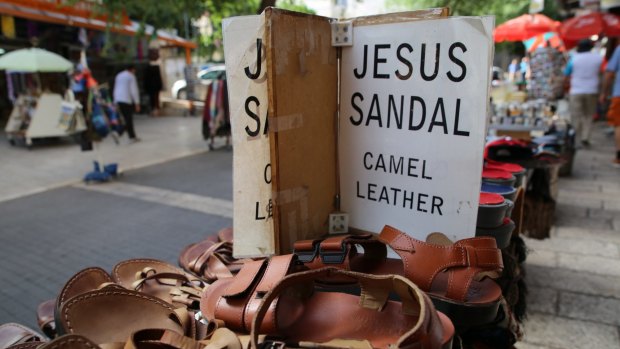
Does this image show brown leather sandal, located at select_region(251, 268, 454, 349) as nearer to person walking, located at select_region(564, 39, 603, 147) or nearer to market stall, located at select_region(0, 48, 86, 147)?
market stall, located at select_region(0, 48, 86, 147)

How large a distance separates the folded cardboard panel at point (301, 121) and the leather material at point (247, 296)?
33cm

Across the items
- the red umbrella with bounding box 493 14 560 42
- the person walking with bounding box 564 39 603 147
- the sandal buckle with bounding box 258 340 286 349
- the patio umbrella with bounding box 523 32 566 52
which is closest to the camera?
the sandal buckle with bounding box 258 340 286 349

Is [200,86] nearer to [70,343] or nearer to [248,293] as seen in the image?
[248,293]

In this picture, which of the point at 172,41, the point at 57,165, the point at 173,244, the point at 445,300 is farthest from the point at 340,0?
the point at 445,300

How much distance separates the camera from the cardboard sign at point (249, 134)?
153 cm

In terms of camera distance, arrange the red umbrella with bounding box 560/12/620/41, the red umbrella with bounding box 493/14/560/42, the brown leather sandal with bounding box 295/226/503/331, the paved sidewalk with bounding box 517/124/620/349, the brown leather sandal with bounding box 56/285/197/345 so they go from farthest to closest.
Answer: the red umbrella with bounding box 560/12/620/41 < the red umbrella with bounding box 493/14/560/42 < the paved sidewalk with bounding box 517/124/620/349 < the brown leather sandal with bounding box 295/226/503/331 < the brown leather sandal with bounding box 56/285/197/345

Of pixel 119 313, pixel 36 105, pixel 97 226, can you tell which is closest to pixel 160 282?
pixel 119 313

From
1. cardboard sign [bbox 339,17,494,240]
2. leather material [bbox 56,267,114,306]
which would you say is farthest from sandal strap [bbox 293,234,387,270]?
leather material [bbox 56,267,114,306]

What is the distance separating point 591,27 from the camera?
28.9ft

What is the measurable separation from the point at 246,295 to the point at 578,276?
A: 128 inches

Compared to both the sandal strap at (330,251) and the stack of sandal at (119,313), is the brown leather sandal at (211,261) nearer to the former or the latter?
the stack of sandal at (119,313)

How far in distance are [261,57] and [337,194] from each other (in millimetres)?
724

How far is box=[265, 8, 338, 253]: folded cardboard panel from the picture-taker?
5.08 ft

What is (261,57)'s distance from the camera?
1.54 meters
